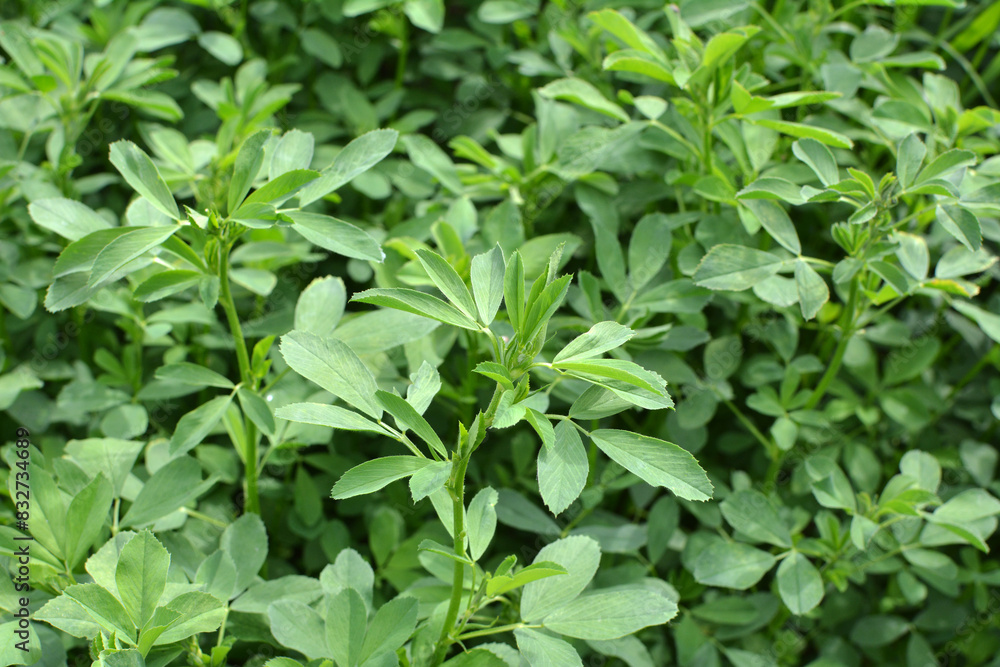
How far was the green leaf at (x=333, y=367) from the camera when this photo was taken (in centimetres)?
98

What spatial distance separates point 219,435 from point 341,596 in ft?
2.43

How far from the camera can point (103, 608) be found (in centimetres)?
97

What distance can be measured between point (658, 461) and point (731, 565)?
0.52 metres

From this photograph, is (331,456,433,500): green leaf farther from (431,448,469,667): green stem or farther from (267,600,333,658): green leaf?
(267,600,333,658): green leaf

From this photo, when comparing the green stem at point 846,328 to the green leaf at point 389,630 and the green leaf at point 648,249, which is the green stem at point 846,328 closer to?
the green leaf at point 648,249

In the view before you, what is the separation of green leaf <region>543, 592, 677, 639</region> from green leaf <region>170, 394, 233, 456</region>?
22.3 inches

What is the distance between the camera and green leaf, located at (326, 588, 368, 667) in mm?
1007

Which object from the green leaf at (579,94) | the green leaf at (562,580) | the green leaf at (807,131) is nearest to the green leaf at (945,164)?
the green leaf at (807,131)

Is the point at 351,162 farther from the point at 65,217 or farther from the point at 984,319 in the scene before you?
the point at 984,319

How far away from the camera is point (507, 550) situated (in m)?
1.55

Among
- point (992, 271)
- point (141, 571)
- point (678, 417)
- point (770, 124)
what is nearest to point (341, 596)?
point (141, 571)

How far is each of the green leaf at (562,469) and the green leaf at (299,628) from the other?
405mm

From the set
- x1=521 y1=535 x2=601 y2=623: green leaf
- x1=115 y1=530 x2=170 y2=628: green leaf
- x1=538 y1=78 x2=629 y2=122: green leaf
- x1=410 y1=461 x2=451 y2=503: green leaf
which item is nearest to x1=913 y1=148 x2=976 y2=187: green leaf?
x1=538 y1=78 x2=629 y2=122: green leaf

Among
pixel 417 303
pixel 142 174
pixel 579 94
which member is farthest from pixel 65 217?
pixel 579 94
